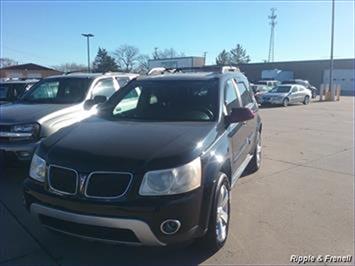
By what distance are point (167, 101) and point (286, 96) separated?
78.2 feet

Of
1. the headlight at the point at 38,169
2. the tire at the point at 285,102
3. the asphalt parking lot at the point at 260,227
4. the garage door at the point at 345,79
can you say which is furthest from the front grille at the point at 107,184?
the garage door at the point at 345,79

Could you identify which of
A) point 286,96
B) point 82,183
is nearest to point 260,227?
point 82,183

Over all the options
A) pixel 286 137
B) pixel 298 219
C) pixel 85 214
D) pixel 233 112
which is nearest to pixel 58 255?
pixel 85 214

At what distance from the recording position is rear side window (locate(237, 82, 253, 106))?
609 cm

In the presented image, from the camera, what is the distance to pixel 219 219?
13.1 feet

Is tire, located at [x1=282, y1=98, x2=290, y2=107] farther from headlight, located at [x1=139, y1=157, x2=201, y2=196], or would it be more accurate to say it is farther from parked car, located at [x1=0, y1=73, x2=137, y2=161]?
headlight, located at [x1=139, y1=157, x2=201, y2=196]

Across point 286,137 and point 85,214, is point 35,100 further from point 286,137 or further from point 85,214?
point 286,137

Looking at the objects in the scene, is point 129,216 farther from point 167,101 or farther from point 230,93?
point 230,93

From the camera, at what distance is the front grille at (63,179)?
3475mm

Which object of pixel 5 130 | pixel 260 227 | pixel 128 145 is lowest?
pixel 260 227

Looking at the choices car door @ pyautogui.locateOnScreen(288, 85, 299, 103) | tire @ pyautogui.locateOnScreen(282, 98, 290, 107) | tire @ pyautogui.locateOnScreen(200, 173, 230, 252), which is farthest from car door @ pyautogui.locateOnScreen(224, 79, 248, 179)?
car door @ pyautogui.locateOnScreen(288, 85, 299, 103)

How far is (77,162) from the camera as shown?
3510mm

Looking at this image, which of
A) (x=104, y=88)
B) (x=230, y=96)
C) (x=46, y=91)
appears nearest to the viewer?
(x=230, y=96)

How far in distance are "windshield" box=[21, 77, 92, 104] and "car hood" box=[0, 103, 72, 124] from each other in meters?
0.53
